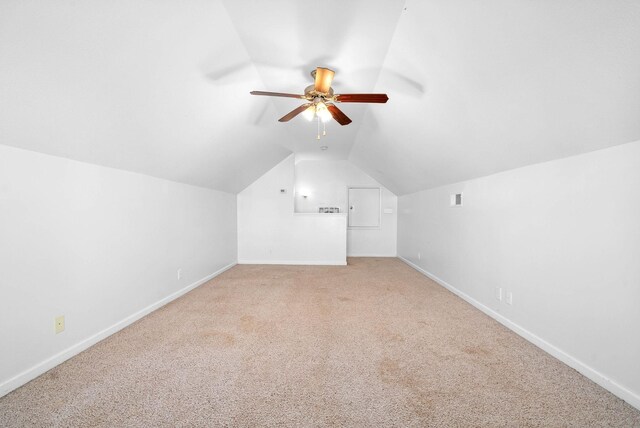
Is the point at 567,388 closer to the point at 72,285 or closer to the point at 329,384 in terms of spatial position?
the point at 329,384

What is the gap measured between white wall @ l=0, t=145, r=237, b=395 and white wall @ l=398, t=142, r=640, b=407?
389cm

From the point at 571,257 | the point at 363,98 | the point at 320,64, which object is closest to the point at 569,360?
the point at 571,257

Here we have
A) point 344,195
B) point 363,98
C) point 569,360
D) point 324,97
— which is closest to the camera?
point 569,360

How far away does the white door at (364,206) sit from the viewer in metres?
7.28

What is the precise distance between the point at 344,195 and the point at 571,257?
5.39 meters

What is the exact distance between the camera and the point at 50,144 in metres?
1.96

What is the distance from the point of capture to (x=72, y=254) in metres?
2.21

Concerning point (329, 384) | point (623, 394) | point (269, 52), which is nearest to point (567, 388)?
point (623, 394)

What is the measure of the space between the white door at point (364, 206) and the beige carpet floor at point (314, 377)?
4.10m

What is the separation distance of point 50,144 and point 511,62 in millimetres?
3166

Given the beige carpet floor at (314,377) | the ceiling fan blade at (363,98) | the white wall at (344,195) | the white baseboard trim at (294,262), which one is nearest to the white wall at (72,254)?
the beige carpet floor at (314,377)

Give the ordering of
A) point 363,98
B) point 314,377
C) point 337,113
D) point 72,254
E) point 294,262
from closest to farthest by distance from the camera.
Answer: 1. point 314,377
2. point 72,254
3. point 363,98
4. point 337,113
5. point 294,262

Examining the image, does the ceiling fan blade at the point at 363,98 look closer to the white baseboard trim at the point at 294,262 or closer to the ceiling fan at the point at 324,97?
the ceiling fan at the point at 324,97

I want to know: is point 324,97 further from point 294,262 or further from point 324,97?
point 294,262
